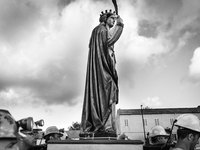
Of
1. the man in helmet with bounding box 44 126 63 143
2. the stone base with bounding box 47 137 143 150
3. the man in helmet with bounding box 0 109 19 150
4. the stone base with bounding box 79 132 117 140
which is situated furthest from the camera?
the man in helmet with bounding box 44 126 63 143

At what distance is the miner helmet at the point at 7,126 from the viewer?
3.92ft

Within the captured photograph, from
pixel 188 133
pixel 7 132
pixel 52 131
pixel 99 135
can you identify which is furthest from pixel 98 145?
pixel 52 131

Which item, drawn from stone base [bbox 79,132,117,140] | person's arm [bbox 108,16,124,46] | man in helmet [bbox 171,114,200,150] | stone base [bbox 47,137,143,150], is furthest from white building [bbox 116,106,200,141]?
man in helmet [bbox 171,114,200,150]

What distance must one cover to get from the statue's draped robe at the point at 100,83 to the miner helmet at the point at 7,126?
2.97m

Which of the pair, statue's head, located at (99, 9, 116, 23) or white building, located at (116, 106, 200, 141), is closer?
statue's head, located at (99, 9, 116, 23)

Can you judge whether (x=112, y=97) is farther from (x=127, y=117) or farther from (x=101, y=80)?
(x=127, y=117)

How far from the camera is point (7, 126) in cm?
121

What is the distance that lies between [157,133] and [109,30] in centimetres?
312

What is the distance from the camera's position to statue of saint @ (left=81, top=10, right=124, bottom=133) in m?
4.18

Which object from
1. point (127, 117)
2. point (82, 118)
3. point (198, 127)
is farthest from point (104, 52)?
point (127, 117)

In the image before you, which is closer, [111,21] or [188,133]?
[188,133]

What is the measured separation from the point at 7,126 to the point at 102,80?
11.0 feet

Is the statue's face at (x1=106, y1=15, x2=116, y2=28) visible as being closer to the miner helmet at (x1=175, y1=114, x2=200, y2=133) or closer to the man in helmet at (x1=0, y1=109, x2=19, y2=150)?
the miner helmet at (x1=175, y1=114, x2=200, y2=133)

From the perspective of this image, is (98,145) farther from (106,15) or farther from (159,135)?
(106,15)
